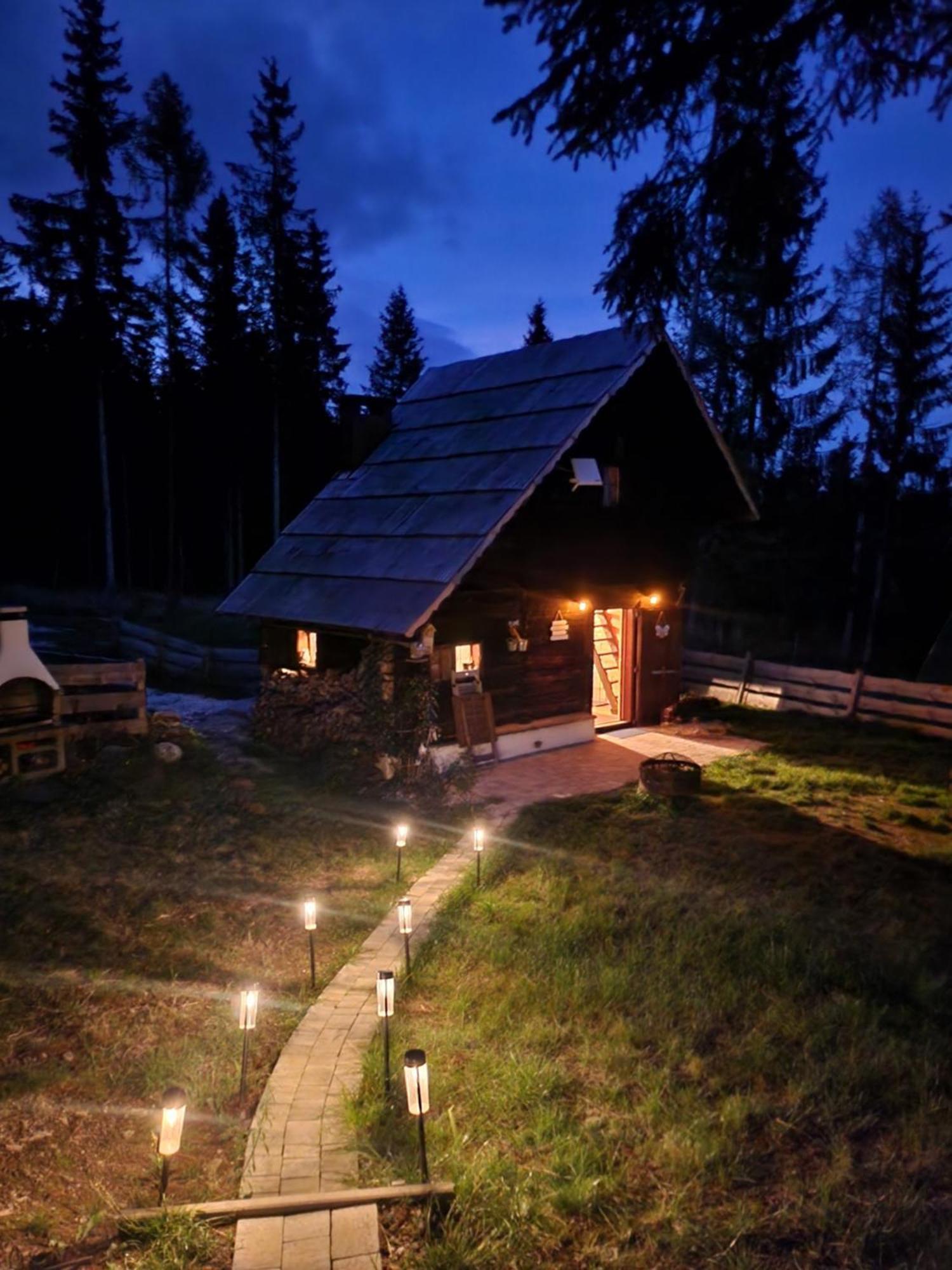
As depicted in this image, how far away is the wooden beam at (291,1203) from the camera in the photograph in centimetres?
403

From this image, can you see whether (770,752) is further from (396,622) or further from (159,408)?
(159,408)

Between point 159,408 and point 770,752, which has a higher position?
point 159,408

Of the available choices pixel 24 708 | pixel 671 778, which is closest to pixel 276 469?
pixel 24 708

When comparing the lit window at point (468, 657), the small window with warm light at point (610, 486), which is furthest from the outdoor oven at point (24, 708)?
the small window with warm light at point (610, 486)

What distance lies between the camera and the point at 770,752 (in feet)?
47.2

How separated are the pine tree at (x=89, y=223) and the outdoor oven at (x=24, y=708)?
55.5 feet

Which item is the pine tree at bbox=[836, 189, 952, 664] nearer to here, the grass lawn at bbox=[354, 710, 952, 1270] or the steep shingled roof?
the steep shingled roof

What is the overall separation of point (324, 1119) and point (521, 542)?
9920mm

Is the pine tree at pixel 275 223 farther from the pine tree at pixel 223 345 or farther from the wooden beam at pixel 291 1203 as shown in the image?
the wooden beam at pixel 291 1203

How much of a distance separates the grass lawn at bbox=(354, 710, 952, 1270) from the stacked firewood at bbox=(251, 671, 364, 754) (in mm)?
4156

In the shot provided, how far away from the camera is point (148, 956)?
6.88 m

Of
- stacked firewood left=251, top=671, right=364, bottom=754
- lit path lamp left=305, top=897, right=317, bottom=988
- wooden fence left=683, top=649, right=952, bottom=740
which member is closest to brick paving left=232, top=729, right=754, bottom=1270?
lit path lamp left=305, top=897, right=317, bottom=988

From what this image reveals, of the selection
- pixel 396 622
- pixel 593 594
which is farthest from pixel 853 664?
pixel 396 622

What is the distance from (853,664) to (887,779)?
50.8ft
